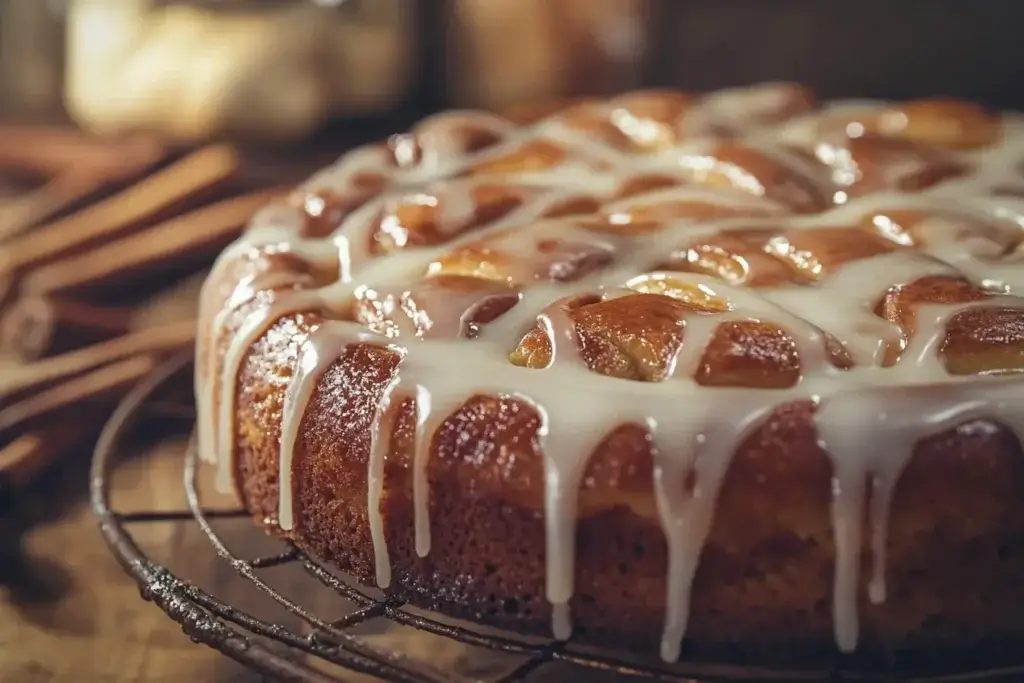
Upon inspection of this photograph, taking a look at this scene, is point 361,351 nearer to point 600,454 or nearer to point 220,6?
point 600,454

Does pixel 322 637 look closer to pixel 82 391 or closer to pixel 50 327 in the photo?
pixel 82 391

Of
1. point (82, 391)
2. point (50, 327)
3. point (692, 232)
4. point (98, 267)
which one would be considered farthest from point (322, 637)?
point (98, 267)

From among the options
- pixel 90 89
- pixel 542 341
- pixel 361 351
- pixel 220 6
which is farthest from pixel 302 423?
pixel 90 89

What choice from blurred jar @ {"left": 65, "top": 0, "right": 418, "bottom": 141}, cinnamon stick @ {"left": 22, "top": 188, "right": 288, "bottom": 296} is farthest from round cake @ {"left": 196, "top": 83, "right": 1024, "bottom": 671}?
blurred jar @ {"left": 65, "top": 0, "right": 418, "bottom": 141}


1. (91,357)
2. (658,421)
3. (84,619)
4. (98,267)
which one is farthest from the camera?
(98,267)

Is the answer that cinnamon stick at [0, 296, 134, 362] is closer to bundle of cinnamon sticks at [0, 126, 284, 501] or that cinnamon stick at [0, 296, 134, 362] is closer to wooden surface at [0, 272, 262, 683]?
bundle of cinnamon sticks at [0, 126, 284, 501]
